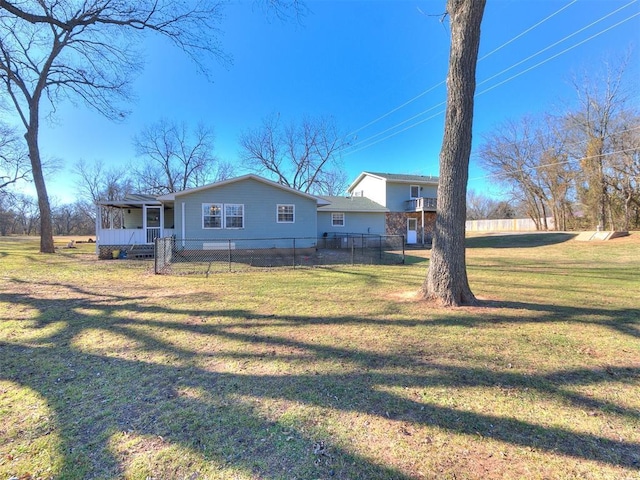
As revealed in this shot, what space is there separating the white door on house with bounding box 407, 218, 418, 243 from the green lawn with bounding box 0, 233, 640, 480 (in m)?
17.7

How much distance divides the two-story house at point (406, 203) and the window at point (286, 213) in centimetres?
968

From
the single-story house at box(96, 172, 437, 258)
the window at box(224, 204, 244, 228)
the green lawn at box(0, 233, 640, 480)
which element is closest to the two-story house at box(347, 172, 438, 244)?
the single-story house at box(96, 172, 437, 258)

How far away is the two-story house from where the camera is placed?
75.9 feet

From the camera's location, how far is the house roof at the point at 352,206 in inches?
804

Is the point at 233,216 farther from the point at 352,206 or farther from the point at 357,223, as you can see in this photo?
the point at 357,223

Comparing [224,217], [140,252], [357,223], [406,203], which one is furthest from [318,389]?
[406,203]

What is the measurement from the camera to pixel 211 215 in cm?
1411

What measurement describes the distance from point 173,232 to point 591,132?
29739 mm

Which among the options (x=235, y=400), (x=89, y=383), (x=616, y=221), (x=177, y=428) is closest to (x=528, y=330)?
(x=235, y=400)

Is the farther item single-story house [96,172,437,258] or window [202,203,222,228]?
window [202,203,222,228]

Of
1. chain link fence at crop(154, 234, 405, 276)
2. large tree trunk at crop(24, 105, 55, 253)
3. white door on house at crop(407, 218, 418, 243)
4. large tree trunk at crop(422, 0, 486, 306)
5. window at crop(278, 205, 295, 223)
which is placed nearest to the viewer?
large tree trunk at crop(422, 0, 486, 306)

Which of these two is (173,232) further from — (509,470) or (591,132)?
(591,132)

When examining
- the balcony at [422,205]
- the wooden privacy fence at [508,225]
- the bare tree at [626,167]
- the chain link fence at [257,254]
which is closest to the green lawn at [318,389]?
the chain link fence at [257,254]

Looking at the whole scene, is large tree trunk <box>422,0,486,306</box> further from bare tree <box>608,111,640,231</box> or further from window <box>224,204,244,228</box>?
bare tree <box>608,111,640,231</box>
